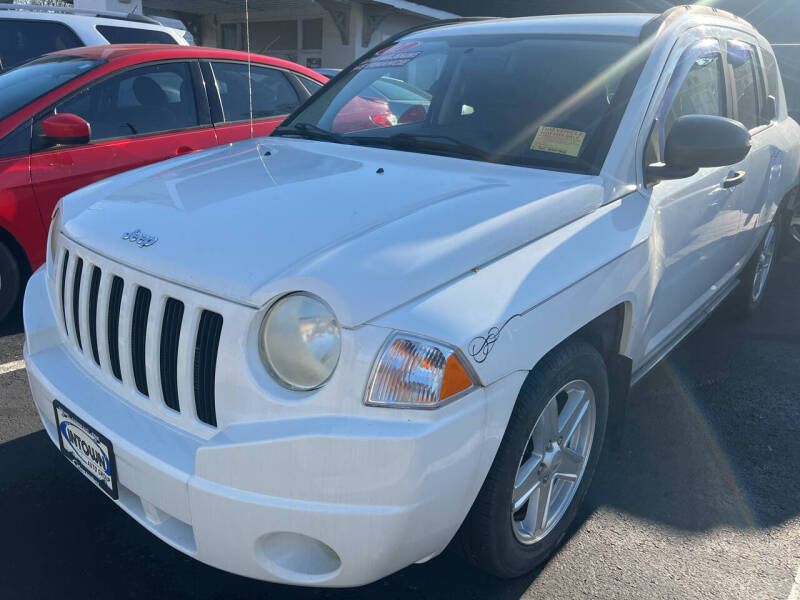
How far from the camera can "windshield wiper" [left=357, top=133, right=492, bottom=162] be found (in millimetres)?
2758

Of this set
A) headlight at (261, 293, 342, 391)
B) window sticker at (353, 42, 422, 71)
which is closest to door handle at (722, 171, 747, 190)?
window sticker at (353, 42, 422, 71)

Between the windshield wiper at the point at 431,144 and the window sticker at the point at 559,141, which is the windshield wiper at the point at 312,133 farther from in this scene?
the window sticker at the point at 559,141

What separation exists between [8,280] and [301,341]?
3.07m

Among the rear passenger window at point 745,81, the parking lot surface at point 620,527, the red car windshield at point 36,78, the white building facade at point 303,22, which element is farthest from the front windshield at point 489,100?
the white building facade at point 303,22

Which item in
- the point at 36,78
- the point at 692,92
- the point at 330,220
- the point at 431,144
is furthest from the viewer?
the point at 36,78

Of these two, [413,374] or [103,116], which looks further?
[103,116]

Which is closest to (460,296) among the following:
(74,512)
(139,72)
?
(74,512)

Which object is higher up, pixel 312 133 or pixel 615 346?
pixel 312 133

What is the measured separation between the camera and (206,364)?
6.07 feet

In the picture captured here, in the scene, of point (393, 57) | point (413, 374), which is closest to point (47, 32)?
point (393, 57)

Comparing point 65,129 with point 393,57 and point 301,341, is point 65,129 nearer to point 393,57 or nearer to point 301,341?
point 393,57

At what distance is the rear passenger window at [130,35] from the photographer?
759 centimetres

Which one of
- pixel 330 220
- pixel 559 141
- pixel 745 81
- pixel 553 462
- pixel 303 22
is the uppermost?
pixel 745 81

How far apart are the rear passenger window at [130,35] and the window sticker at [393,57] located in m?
4.98
